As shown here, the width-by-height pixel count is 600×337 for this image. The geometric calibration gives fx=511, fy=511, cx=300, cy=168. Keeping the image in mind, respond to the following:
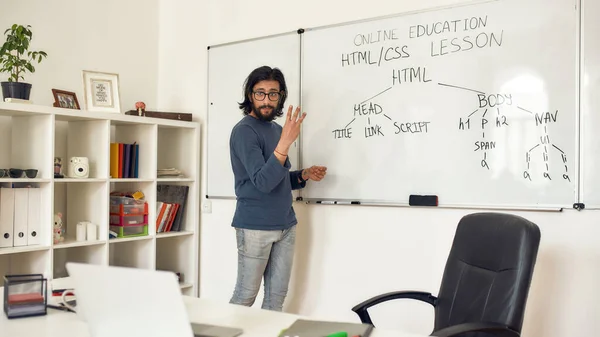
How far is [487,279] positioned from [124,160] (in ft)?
7.54

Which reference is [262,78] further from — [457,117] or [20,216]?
[20,216]

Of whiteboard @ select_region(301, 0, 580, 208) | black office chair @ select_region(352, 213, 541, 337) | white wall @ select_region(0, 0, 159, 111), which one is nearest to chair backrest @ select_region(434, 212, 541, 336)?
black office chair @ select_region(352, 213, 541, 337)

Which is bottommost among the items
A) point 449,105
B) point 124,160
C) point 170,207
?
point 170,207

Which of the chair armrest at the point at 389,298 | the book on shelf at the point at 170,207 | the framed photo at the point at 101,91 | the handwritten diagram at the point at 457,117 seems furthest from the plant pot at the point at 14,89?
the chair armrest at the point at 389,298

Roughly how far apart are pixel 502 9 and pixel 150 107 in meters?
2.47

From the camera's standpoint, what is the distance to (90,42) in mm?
3375

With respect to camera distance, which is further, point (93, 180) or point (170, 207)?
point (170, 207)

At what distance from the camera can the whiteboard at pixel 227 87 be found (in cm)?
321

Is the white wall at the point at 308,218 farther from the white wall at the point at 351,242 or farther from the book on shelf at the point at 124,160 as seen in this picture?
the book on shelf at the point at 124,160

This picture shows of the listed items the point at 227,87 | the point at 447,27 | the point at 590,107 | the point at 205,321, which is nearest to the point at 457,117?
the point at 447,27

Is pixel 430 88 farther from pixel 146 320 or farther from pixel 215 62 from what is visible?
pixel 146 320

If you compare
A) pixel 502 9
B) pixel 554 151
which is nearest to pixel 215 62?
pixel 502 9

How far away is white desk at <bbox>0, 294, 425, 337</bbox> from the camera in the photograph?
1358 mm

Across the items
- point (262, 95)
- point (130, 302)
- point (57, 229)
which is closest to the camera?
point (130, 302)
